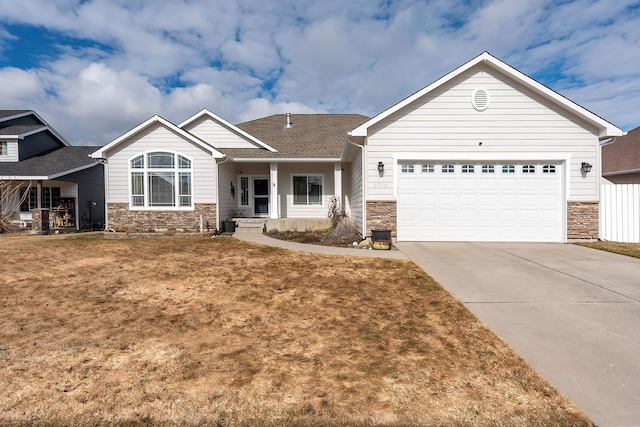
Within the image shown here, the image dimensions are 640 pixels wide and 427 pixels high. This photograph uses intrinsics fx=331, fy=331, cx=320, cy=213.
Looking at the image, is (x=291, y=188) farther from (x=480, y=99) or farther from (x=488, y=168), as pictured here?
(x=480, y=99)

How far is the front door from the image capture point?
16.6 meters

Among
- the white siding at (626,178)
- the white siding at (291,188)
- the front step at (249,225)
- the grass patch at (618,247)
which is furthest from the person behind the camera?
the white siding at (626,178)

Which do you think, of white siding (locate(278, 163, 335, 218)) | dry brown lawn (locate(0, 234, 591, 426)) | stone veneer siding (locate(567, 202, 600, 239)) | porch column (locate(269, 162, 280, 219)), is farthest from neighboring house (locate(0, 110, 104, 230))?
stone veneer siding (locate(567, 202, 600, 239))

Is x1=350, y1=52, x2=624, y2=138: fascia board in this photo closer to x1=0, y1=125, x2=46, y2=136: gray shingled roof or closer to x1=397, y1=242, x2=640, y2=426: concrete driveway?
x1=397, y1=242, x2=640, y2=426: concrete driveway

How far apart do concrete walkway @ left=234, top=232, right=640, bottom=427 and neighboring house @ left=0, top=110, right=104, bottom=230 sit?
636 inches

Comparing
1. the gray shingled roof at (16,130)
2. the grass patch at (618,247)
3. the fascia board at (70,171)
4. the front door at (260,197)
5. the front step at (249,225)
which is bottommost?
the grass patch at (618,247)

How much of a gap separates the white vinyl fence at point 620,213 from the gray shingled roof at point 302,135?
9.77 metres

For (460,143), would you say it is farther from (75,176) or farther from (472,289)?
(75,176)

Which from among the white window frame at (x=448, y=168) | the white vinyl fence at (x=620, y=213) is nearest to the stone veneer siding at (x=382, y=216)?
the white window frame at (x=448, y=168)

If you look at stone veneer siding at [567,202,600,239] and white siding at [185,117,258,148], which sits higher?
white siding at [185,117,258,148]

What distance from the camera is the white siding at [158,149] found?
13938mm

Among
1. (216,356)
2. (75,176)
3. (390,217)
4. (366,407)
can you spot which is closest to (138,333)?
(216,356)

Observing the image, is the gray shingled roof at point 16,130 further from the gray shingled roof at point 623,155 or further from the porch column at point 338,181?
the gray shingled roof at point 623,155

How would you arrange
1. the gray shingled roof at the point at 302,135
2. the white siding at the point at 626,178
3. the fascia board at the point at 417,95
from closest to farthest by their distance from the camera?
the fascia board at the point at 417,95 → the gray shingled roof at the point at 302,135 → the white siding at the point at 626,178
